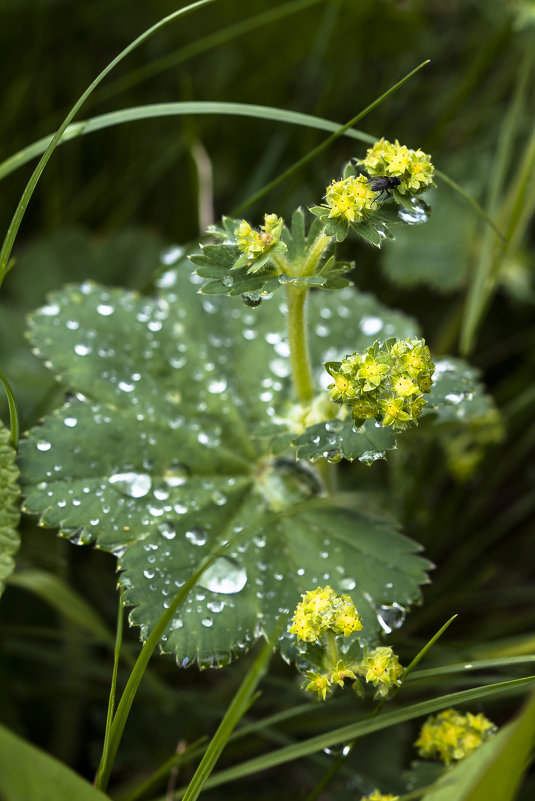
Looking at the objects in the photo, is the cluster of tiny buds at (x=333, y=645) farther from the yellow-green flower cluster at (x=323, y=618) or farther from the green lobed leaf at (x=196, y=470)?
the green lobed leaf at (x=196, y=470)

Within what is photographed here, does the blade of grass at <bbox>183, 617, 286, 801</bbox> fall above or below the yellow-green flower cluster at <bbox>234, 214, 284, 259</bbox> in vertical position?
below

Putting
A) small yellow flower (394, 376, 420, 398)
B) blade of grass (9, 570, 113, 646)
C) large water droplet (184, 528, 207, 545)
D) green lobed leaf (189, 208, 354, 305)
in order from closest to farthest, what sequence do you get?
small yellow flower (394, 376, 420, 398), green lobed leaf (189, 208, 354, 305), large water droplet (184, 528, 207, 545), blade of grass (9, 570, 113, 646)

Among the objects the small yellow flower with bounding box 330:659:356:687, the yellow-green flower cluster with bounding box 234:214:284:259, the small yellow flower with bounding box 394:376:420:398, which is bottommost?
the small yellow flower with bounding box 330:659:356:687

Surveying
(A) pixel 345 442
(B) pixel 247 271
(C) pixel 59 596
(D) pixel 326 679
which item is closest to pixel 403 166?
(B) pixel 247 271

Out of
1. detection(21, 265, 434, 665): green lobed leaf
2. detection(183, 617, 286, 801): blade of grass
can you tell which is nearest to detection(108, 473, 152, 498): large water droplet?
detection(21, 265, 434, 665): green lobed leaf

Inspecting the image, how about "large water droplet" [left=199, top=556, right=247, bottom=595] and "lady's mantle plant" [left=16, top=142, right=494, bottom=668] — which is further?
"large water droplet" [left=199, top=556, right=247, bottom=595]

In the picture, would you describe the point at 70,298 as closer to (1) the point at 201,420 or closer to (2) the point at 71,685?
(1) the point at 201,420

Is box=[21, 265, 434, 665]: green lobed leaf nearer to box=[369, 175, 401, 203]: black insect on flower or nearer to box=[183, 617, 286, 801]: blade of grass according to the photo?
box=[183, 617, 286, 801]: blade of grass

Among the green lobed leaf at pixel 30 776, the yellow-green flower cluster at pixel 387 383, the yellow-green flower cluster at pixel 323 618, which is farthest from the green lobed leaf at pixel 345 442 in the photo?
the green lobed leaf at pixel 30 776
